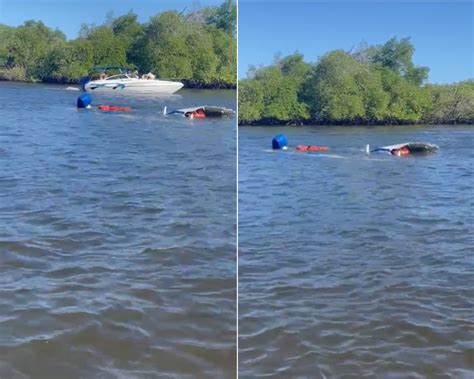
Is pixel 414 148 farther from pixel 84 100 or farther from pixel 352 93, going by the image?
pixel 84 100

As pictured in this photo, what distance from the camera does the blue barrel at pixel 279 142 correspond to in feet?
8.07

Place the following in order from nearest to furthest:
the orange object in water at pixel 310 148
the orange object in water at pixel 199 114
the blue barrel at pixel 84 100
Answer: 1. the orange object in water at pixel 310 148
2. the orange object in water at pixel 199 114
3. the blue barrel at pixel 84 100

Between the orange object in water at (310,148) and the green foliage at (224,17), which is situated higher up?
the green foliage at (224,17)

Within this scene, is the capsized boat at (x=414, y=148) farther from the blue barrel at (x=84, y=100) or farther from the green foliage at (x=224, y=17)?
the blue barrel at (x=84, y=100)

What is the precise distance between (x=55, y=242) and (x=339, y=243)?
117 centimetres

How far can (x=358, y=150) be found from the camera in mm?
2518

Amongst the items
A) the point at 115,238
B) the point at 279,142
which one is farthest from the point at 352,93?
the point at 115,238

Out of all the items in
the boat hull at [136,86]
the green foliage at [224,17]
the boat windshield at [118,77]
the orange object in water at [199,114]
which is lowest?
the orange object in water at [199,114]

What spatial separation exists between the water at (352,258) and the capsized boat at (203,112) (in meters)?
0.16

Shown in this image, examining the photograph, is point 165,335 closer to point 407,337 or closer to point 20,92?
point 407,337

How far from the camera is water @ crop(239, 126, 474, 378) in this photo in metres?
2.37

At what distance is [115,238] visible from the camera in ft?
8.45

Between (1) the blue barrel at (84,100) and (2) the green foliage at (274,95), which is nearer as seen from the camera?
(2) the green foliage at (274,95)

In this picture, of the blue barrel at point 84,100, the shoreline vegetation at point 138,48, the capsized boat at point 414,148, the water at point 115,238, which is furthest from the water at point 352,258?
the blue barrel at point 84,100
